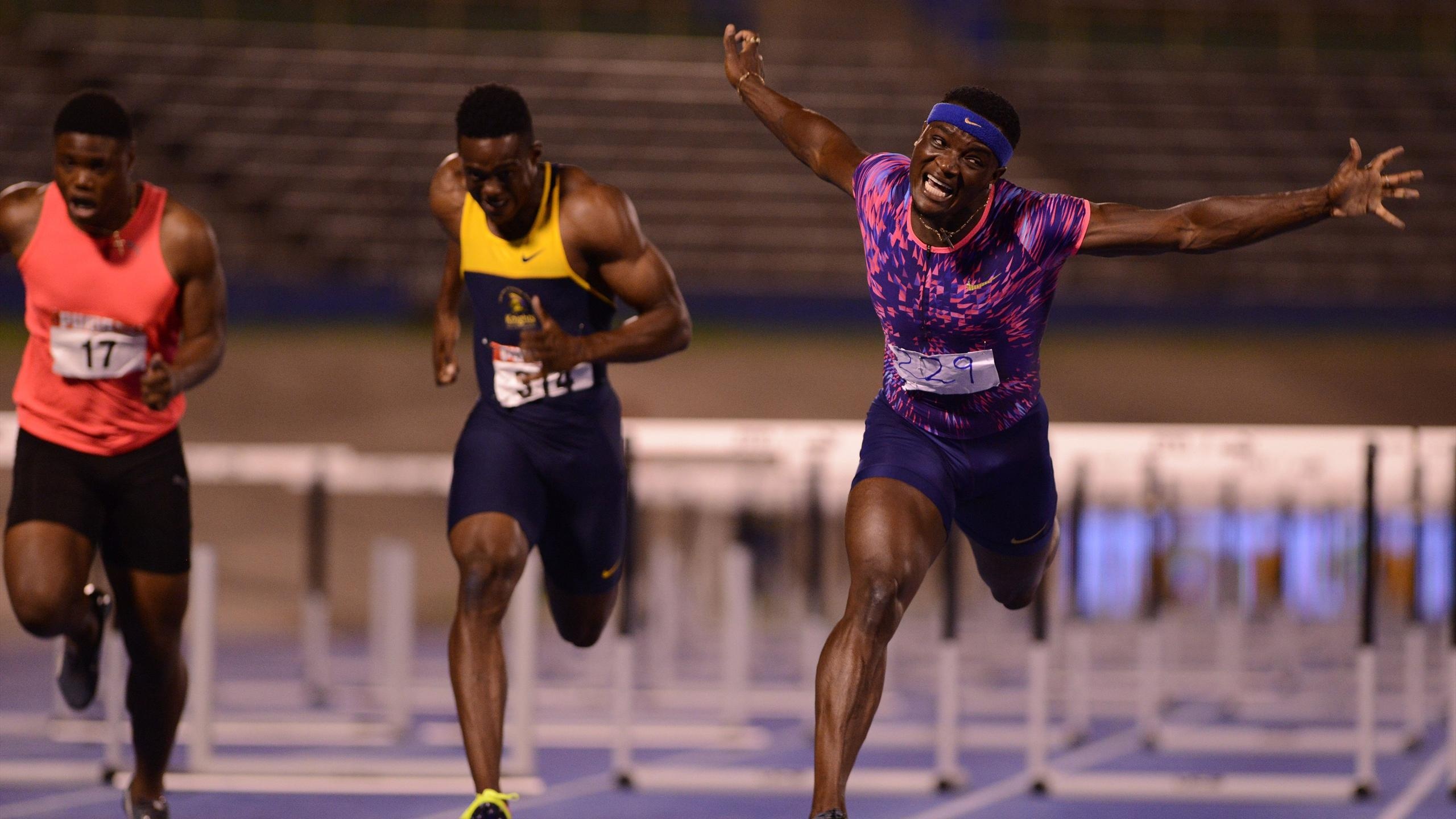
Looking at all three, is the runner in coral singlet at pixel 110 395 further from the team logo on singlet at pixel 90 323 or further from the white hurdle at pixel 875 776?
the white hurdle at pixel 875 776

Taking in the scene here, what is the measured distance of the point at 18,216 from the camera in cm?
456

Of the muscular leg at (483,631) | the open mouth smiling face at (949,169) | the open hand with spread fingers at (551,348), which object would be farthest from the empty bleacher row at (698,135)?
the open mouth smiling face at (949,169)

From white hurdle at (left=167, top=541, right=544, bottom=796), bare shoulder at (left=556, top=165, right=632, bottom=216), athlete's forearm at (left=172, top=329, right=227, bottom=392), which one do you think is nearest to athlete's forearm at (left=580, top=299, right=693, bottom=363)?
bare shoulder at (left=556, top=165, right=632, bottom=216)

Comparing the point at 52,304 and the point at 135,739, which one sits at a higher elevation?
the point at 52,304

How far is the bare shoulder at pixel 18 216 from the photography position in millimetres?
4551

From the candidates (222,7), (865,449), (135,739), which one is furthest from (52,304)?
(222,7)

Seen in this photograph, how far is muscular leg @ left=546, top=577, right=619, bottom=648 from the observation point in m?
4.88

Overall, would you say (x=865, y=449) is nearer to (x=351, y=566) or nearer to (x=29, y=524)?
(x=29, y=524)

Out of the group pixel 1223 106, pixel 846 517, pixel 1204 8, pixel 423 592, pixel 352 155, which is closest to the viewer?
pixel 846 517

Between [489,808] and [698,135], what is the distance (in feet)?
40.4

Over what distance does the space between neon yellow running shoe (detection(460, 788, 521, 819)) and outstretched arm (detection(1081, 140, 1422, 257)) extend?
198cm

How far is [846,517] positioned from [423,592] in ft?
28.2

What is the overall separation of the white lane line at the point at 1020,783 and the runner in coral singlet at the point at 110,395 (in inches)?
102

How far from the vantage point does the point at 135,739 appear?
184 inches
